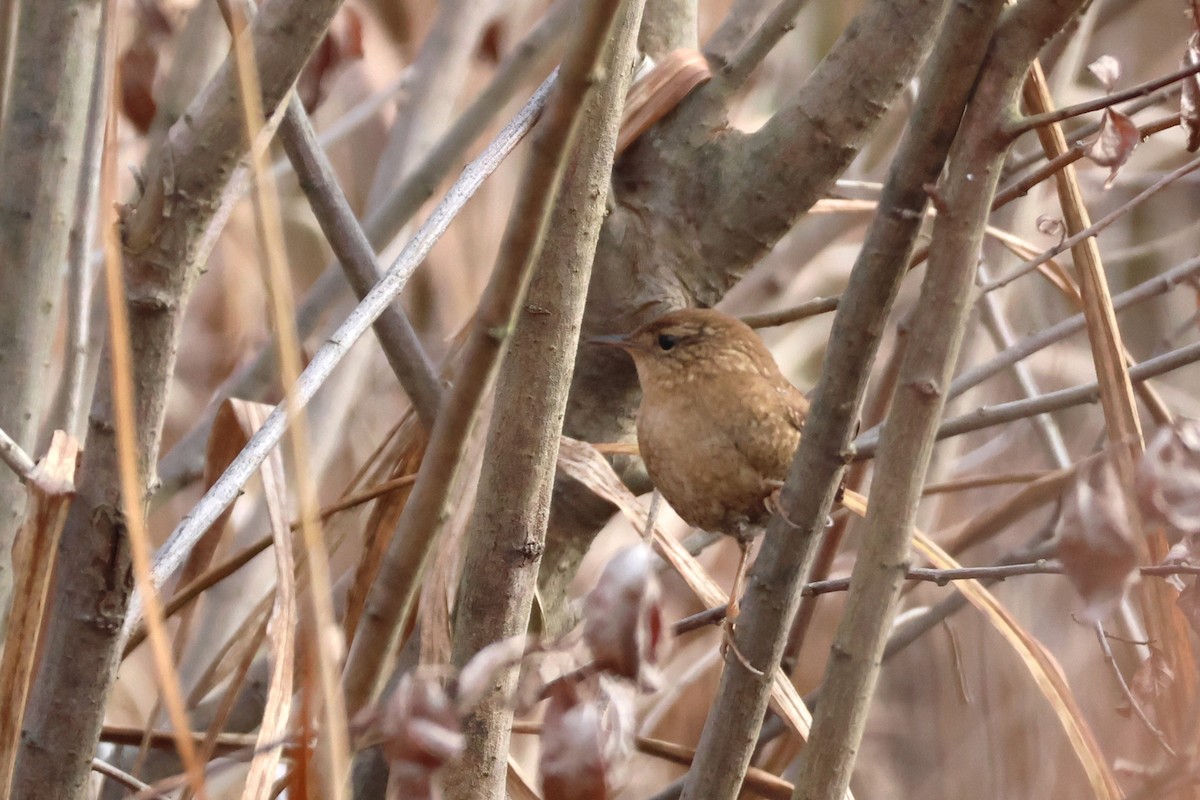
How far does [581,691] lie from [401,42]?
2567mm

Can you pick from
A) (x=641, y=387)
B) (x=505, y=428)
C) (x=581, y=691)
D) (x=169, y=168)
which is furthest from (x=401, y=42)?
(x=581, y=691)

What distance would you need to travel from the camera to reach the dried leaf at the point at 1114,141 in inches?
28.2

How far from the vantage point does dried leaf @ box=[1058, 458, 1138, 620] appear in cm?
58

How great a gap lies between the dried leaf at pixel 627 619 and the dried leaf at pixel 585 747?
0.08ft

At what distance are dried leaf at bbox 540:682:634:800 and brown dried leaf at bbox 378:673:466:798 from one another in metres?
0.04

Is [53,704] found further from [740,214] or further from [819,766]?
[740,214]

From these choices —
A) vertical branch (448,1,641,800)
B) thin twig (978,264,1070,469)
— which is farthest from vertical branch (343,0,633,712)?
thin twig (978,264,1070,469)

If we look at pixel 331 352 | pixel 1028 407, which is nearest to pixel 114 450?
A: pixel 331 352

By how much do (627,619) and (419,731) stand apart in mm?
99

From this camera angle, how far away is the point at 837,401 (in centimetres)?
75

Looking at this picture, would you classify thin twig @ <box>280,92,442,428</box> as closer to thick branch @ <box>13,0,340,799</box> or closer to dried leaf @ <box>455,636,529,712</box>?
thick branch @ <box>13,0,340,799</box>

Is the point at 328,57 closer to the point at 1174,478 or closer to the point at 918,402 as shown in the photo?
the point at 918,402

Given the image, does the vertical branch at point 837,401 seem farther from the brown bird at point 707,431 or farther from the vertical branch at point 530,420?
the brown bird at point 707,431

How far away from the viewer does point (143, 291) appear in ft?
3.00
